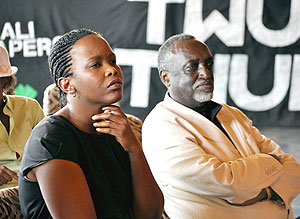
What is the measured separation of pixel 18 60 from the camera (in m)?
5.09

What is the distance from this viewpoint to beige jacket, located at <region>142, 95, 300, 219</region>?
2.19 meters

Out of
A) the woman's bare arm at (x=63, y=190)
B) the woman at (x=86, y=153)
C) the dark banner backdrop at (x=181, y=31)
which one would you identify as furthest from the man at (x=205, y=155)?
the dark banner backdrop at (x=181, y=31)

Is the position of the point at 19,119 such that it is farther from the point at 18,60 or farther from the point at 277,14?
the point at 277,14

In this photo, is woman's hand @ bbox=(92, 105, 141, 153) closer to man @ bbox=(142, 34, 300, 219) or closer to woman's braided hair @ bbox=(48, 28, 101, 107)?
woman's braided hair @ bbox=(48, 28, 101, 107)

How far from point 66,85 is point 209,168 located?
2.73 feet

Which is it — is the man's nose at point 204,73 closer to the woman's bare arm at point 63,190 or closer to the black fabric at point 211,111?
the black fabric at point 211,111

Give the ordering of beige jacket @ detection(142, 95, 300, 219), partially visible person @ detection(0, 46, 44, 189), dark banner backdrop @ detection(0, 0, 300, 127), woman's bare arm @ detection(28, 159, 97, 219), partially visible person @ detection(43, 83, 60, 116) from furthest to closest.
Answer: dark banner backdrop @ detection(0, 0, 300, 127), partially visible person @ detection(43, 83, 60, 116), partially visible person @ detection(0, 46, 44, 189), beige jacket @ detection(142, 95, 300, 219), woman's bare arm @ detection(28, 159, 97, 219)

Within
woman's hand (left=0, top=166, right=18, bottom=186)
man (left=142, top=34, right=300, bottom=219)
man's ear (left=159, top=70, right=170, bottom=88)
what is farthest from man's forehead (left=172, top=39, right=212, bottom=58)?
woman's hand (left=0, top=166, right=18, bottom=186)

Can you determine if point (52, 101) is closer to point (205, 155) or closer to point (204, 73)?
point (204, 73)

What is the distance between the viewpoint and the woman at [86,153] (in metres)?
1.47

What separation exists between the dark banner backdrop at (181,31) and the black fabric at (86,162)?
3.21 meters

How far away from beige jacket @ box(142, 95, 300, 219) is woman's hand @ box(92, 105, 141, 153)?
597mm

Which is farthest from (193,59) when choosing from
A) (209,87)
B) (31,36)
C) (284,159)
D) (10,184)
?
(31,36)

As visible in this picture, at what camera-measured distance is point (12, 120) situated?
281 centimetres
